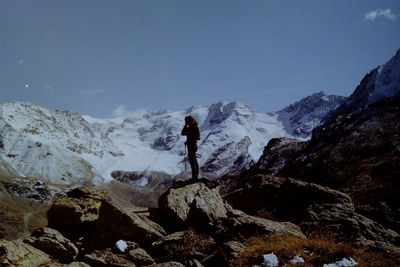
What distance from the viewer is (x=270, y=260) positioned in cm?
982

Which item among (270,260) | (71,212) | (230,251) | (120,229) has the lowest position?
(270,260)

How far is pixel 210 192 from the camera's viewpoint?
49.1 feet

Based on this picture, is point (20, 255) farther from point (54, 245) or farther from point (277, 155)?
point (277, 155)

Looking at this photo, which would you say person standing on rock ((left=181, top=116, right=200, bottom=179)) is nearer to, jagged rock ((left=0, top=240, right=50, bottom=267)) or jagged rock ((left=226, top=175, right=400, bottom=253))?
jagged rock ((left=226, top=175, right=400, bottom=253))

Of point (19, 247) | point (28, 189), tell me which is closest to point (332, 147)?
point (19, 247)

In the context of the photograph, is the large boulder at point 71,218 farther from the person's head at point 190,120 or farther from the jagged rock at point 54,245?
the person's head at point 190,120

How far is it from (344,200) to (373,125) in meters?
50.8

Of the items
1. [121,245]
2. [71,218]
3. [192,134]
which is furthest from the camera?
[192,134]

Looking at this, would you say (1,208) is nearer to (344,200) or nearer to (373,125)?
(373,125)

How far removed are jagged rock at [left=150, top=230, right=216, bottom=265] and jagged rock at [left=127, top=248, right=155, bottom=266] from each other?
305mm

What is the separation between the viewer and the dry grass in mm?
9516

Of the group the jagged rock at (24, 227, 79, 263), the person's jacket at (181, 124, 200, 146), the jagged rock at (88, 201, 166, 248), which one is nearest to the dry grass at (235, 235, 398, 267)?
the jagged rock at (88, 201, 166, 248)

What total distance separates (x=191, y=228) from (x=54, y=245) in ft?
17.1

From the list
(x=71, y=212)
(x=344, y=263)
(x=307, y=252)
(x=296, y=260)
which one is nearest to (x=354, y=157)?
(x=307, y=252)
